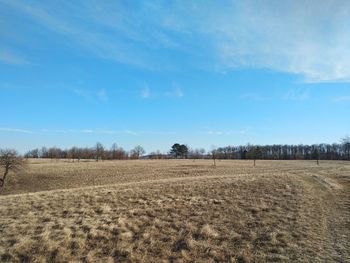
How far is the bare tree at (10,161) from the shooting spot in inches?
2029

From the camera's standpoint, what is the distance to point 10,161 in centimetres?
5200

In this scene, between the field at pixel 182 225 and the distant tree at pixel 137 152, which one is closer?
the field at pixel 182 225

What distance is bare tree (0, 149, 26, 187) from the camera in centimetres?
5153

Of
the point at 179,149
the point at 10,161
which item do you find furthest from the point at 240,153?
the point at 10,161

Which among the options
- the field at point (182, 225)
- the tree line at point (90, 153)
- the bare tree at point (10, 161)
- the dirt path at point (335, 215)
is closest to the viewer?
the dirt path at point (335, 215)

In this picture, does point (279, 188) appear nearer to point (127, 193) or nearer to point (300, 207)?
point (300, 207)

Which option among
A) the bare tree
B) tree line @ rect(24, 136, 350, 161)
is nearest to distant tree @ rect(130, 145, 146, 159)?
tree line @ rect(24, 136, 350, 161)

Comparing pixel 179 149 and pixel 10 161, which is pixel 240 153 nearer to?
pixel 179 149

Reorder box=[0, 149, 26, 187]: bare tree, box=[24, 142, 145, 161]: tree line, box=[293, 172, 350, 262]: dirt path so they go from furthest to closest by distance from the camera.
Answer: box=[24, 142, 145, 161]: tree line, box=[0, 149, 26, 187]: bare tree, box=[293, 172, 350, 262]: dirt path

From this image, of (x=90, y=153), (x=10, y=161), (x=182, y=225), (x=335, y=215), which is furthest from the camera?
(x=90, y=153)

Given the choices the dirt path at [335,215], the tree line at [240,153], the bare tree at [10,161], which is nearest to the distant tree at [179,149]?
the tree line at [240,153]

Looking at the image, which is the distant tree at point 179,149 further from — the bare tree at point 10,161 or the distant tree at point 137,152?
the bare tree at point 10,161

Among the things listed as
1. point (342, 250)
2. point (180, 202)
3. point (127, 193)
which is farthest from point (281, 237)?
point (127, 193)

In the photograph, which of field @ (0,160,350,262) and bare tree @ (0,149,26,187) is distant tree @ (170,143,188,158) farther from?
field @ (0,160,350,262)
